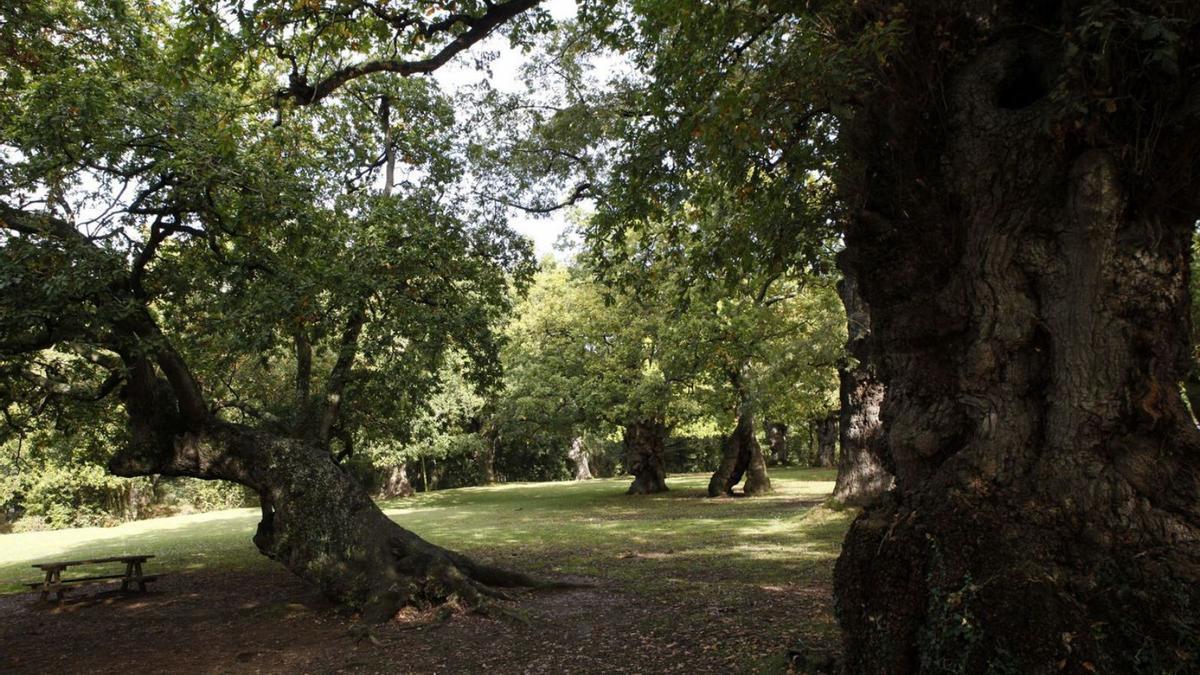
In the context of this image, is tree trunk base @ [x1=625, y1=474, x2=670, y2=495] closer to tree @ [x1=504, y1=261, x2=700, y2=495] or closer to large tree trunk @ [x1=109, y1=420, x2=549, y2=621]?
tree @ [x1=504, y1=261, x2=700, y2=495]

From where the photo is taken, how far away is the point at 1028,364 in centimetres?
479

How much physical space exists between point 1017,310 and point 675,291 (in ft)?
20.7

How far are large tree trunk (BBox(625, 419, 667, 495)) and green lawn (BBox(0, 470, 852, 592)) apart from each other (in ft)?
4.18

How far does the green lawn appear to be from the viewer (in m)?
11.6

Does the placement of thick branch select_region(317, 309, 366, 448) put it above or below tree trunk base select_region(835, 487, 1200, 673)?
above

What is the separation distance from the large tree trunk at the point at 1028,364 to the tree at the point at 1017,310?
0.01 m

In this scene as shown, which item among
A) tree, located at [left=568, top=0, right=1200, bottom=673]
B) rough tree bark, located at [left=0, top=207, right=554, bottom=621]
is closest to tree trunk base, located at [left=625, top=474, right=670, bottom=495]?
rough tree bark, located at [left=0, top=207, right=554, bottom=621]

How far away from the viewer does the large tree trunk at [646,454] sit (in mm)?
27203

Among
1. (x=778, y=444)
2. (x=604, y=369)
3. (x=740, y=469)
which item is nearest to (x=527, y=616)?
(x=604, y=369)

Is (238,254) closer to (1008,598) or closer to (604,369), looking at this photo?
(1008,598)

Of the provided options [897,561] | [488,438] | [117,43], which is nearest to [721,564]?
[897,561]

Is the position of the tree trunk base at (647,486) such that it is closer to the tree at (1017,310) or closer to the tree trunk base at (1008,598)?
the tree at (1017,310)

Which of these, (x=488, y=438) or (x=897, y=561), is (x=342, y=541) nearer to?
(x=897, y=561)

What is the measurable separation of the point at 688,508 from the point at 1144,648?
18.2 metres
